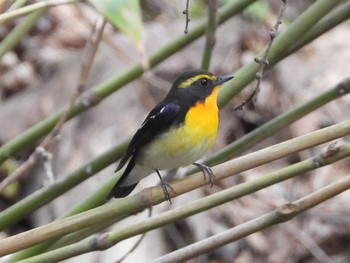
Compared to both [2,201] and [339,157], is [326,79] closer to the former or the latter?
[2,201]

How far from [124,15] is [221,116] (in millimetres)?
3359

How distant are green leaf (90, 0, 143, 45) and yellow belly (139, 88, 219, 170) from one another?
120 centimetres

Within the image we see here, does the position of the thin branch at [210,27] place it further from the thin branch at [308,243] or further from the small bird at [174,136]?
the thin branch at [308,243]

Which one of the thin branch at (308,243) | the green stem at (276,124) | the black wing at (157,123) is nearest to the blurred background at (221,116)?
the thin branch at (308,243)

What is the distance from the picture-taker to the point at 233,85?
89.0 inches

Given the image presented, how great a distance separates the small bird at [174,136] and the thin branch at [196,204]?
57 centimetres

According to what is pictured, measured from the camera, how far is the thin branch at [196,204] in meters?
1.69

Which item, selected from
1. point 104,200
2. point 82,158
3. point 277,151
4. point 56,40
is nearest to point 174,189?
point 277,151

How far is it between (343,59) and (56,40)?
1.81 meters

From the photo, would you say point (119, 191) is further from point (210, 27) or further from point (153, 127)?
point (210, 27)

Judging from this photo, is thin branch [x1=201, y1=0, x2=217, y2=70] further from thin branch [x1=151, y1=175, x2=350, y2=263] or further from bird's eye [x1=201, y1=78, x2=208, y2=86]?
thin branch [x1=151, y1=175, x2=350, y2=263]

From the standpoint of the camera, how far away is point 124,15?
1188 millimetres

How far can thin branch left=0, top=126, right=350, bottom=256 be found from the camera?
169cm

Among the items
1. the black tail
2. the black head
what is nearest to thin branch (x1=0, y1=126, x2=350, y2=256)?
the black tail
